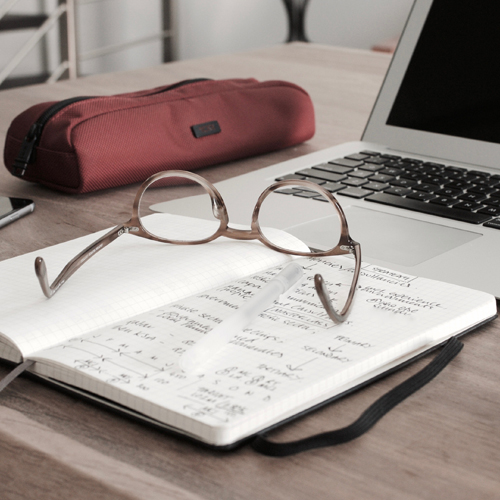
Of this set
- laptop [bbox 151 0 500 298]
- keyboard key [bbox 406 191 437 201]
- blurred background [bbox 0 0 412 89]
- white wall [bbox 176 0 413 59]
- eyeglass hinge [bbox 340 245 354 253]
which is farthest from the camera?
white wall [bbox 176 0 413 59]

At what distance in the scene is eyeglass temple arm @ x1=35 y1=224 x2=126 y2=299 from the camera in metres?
0.50

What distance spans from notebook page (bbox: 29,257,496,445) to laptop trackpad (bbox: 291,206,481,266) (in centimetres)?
9

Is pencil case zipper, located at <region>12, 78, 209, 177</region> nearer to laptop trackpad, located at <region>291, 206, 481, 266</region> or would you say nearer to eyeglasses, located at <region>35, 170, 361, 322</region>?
eyeglasses, located at <region>35, 170, 361, 322</region>

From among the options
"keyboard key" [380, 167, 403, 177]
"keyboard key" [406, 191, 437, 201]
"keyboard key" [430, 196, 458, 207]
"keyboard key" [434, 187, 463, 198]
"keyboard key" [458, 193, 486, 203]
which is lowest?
"keyboard key" [380, 167, 403, 177]

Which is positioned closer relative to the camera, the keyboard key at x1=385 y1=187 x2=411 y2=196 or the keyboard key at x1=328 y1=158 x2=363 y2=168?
the keyboard key at x1=385 y1=187 x2=411 y2=196

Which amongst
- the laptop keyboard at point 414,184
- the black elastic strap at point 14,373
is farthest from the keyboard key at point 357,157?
the black elastic strap at point 14,373

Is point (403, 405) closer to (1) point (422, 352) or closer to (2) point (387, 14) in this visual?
(1) point (422, 352)

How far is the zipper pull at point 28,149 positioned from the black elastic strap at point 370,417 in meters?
0.57

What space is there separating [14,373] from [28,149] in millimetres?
482

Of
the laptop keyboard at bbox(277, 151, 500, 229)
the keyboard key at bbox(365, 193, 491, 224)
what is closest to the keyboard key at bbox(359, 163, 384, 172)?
the laptop keyboard at bbox(277, 151, 500, 229)

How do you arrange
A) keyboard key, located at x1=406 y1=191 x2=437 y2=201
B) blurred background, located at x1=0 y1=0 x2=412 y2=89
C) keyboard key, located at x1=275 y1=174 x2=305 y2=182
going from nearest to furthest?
keyboard key, located at x1=406 y1=191 x2=437 y2=201 → keyboard key, located at x1=275 y1=174 x2=305 y2=182 → blurred background, located at x1=0 y1=0 x2=412 y2=89

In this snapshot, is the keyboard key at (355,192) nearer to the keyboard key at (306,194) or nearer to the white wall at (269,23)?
the keyboard key at (306,194)

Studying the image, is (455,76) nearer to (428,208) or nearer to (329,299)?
(428,208)

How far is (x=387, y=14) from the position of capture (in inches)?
187
